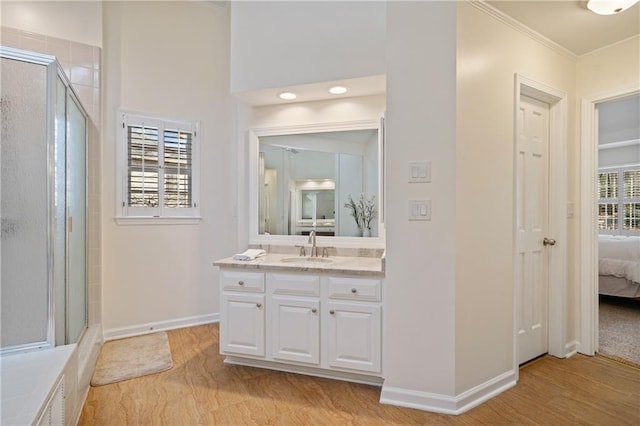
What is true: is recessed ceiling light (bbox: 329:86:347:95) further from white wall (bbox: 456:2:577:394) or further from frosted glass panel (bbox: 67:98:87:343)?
frosted glass panel (bbox: 67:98:87:343)

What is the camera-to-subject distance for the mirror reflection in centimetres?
325

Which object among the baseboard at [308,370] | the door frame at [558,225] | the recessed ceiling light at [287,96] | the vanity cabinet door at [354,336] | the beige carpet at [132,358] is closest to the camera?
the vanity cabinet door at [354,336]

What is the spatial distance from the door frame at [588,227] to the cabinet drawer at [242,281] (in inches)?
104

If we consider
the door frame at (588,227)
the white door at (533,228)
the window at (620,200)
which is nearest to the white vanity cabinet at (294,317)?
the white door at (533,228)

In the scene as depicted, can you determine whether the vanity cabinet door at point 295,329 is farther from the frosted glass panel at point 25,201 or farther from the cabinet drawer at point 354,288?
the frosted glass panel at point 25,201

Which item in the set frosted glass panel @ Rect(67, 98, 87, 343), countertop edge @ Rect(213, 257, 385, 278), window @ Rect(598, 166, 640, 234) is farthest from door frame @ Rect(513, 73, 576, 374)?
window @ Rect(598, 166, 640, 234)

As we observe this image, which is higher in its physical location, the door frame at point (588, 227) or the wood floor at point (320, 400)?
the door frame at point (588, 227)

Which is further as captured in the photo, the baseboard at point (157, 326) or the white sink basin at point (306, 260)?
the baseboard at point (157, 326)

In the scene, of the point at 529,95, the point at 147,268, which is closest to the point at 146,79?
the point at 147,268

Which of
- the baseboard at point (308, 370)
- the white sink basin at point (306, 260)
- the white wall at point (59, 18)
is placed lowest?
the baseboard at point (308, 370)

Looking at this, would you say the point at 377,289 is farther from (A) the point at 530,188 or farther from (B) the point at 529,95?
(B) the point at 529,95

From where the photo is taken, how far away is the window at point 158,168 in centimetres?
361

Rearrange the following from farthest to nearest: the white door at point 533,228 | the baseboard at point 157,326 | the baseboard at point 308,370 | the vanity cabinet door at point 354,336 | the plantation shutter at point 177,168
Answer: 1. the plantation shutter at point 177,168
2. the baseboard at point 157,326
3. the white door at point 533,228
4. the baseboard at point 308,370
5. the vanity cabinet door at point 354,336

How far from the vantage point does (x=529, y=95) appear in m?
2.83
